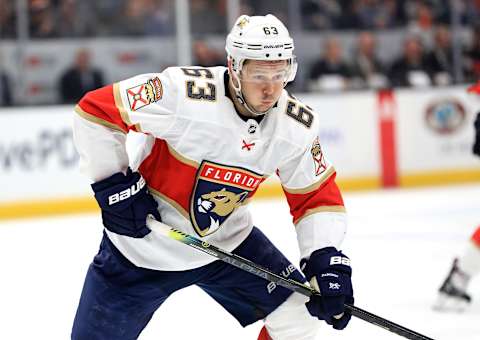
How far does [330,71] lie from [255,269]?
578 cm

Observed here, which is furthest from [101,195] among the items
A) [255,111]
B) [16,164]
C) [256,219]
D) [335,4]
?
[335,4]

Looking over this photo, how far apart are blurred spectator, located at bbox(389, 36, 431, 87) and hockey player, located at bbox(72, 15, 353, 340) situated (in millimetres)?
5940

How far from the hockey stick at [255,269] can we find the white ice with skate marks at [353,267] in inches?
32.4

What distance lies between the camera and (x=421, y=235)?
18.5ft

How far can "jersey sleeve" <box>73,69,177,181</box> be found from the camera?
2.40 metres

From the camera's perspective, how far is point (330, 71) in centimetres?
818

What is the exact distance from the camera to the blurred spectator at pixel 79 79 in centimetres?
739

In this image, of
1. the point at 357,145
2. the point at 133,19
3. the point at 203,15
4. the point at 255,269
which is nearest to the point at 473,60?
the point at 357,145

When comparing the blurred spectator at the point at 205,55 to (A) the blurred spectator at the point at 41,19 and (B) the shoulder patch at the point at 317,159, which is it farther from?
(B) the shoulder patch at the point at 317,159

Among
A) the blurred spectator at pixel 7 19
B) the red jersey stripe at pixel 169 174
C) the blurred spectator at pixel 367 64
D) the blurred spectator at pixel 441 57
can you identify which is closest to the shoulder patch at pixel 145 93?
the red jersey stripe at pixel 169 174

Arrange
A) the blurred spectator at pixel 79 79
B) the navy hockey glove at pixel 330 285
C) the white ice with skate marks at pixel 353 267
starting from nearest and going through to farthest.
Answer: the navy hockey glove at pixel 330 285 → the white ice with skate marks at pixel 353 267 → the blurred spectator at pixel 79 79

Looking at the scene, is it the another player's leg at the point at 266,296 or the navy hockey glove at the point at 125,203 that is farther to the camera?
the another player's leg at the point at 266,296

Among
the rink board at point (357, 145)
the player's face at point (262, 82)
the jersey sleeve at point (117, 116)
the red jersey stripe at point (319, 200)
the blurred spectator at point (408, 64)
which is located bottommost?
the rink board at point (357, 145)

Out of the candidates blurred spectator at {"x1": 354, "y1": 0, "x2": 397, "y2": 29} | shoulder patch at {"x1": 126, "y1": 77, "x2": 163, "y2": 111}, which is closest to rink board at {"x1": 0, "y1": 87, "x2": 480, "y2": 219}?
blurred spectator at {"x1": 354, "y1": 0, "x2": 397, "y2": 29}
